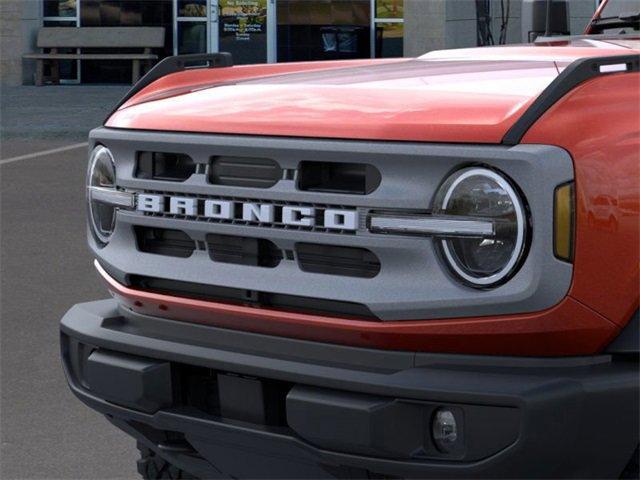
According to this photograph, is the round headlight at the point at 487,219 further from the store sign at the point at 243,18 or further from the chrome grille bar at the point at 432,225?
the store sign at the point at 243,18

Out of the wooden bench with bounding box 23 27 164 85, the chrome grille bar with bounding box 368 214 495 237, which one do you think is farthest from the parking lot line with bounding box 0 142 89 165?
the chrome grille bar with bounding box 368 214 495 237

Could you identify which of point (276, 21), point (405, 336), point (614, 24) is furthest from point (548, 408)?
point (276, 21)

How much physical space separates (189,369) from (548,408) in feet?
3.33

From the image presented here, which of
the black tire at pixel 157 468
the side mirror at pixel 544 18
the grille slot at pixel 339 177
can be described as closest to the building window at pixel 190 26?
the side mirror at pixel 544 18

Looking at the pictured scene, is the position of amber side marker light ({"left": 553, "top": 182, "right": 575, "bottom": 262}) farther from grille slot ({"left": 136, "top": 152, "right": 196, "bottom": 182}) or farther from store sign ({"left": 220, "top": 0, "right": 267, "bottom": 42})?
store sign ({"left": 220, "top": 0, "right": 267, "bottom": 42})

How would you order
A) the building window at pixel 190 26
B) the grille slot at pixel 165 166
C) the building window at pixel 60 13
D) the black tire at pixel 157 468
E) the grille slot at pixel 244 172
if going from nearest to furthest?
the grille slot at pixel 244 172 < the grille slot at pixel 165 166 < the black tire at pixel 157 468 < the building window at pixel 190 26 < the building window at pixel 60 13

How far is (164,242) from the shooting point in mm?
3660

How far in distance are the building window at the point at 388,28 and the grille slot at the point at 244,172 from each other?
22828 mm

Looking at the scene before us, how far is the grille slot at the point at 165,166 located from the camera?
3.58 m

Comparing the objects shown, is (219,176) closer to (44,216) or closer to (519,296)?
(519,296)

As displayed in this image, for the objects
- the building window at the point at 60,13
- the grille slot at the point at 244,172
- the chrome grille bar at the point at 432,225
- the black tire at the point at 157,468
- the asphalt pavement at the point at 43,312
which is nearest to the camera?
the chrome grille bar at the point at 432,225

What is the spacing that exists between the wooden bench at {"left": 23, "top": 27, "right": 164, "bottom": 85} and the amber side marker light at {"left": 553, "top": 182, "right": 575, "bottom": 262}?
23527 millimetres

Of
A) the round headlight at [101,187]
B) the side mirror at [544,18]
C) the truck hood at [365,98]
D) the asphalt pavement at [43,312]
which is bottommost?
the asphalt pavement at [43,312]

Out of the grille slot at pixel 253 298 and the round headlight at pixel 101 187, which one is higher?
the round headlight at pixel 101 187
